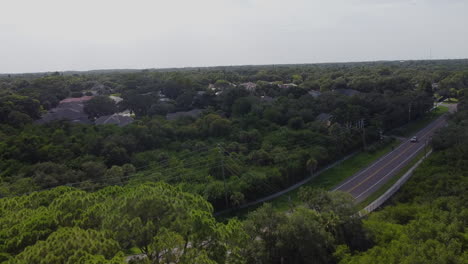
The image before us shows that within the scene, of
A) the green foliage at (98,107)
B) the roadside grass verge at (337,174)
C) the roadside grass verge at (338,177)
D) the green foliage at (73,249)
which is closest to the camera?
the green foliage at (73,249)

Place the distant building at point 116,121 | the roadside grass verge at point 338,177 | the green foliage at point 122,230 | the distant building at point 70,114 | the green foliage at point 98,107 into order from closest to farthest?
the green foliage at point 122,230 → the roadside grass verge at point 338,177 → the distant building at point 116,121 → the distant building at point 70,114 → the green foliage at point 98,107

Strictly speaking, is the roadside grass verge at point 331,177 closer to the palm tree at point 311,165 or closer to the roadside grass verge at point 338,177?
the roadside grass verge at point 338,177

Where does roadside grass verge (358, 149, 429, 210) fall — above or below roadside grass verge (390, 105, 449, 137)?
below

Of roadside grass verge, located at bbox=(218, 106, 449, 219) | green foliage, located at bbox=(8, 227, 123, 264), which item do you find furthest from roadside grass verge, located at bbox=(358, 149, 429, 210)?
green foliage, located at bbox=(8, 227, 123, 264)

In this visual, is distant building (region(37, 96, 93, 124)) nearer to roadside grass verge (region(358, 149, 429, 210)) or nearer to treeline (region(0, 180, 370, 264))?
treeline (region(0, 180, 370, 264))

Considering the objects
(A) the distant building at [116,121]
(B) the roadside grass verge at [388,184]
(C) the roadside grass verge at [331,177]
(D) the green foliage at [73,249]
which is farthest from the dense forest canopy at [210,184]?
(A) the distant building at [116,121]

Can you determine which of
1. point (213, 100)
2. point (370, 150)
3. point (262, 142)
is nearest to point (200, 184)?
point (262, 142)
